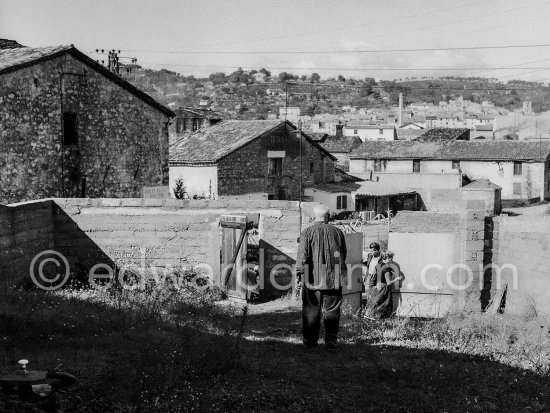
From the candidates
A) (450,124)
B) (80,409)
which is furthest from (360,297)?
(450,124)

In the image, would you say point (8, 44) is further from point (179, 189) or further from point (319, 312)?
point (319, 312)

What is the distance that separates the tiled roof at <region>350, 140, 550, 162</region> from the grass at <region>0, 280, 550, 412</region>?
4478 cm

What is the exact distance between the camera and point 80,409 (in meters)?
5.80

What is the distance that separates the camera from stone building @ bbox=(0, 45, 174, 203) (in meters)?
17.8

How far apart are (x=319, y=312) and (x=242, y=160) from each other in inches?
1160

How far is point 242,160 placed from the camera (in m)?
37.7

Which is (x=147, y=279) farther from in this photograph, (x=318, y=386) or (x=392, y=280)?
(x=318, y=386)

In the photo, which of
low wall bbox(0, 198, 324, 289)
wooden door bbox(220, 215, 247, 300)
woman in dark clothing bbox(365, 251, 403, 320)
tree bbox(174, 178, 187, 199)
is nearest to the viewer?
woman in dark clothing bbox(365, 251, 403, 320)

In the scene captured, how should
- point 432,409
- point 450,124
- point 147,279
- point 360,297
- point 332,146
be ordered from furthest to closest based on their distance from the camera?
point 450,124, point 332,146, point 147,279, point 360,297, point 432,409

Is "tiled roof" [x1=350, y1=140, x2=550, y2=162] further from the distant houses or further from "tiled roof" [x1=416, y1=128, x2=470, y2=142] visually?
the distant houses

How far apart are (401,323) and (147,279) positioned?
505cm

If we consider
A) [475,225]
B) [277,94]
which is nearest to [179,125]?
[475,225]

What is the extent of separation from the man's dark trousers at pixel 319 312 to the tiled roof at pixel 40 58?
38.3 ft

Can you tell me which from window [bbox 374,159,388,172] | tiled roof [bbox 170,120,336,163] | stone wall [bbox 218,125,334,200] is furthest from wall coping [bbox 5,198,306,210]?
window [bbox 374,159,388,172]
